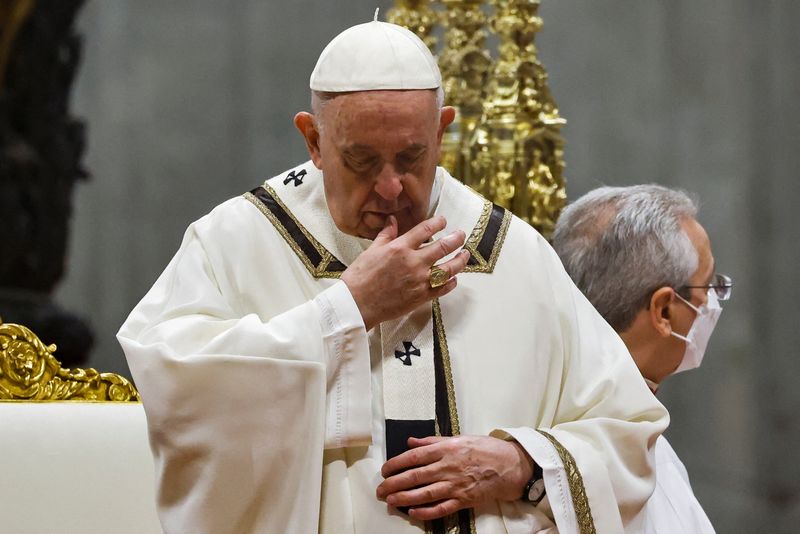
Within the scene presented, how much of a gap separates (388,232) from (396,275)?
0.35ft

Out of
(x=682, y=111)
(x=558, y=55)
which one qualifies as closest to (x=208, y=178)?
(x=558, y=55)

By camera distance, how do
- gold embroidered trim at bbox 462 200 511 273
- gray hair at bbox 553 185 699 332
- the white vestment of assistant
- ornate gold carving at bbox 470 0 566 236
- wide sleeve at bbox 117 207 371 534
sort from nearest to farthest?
1. wide sleeve at bbox 117 207 371 534
2. gold embroidered trim at bbox 462 200 511 273
3. the white vestment of assistant
4. gray hair at bbox 553 185 699 332
5. ornate gold carving at bbox 470 0 566 236

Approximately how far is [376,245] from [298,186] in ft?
1.26

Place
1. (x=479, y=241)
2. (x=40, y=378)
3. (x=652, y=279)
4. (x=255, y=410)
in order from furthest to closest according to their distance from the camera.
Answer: (x=652, y=279), (x=40, y=378), (x=479, y=241), (x=255, y=410)

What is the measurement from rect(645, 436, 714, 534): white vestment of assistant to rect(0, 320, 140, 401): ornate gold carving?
1.28 m

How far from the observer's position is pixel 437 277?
2793 millimetres

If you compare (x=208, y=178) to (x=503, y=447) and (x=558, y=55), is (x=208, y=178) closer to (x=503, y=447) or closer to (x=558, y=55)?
(x=558, y=55)

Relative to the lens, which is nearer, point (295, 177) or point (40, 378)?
point (295, 177)

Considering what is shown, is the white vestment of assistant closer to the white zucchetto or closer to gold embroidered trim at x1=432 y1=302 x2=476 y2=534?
gold embroidered trim at x1=432 y1=302 x2=476 y2=534

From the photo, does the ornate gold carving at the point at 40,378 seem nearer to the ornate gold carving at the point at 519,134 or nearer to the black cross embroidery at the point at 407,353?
the black cross embroidery at the point at 407,353

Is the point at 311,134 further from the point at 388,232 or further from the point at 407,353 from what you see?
the point at 407,353

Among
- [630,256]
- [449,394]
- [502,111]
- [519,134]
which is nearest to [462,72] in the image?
[502,111]

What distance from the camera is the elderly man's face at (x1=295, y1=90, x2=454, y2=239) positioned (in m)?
2.77

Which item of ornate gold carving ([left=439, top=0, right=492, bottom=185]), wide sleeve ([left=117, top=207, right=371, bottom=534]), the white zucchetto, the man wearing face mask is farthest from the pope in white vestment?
ornate gold carving ([left=439, top=0, right=492, bottom=185])
